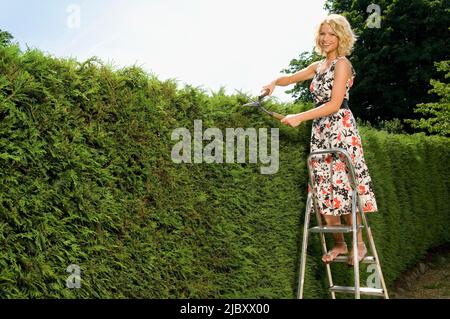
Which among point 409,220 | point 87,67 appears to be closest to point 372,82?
point 409,220

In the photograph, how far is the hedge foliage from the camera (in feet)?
10.7

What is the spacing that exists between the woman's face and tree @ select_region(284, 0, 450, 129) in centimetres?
2204

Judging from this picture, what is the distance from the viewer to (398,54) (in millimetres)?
26422

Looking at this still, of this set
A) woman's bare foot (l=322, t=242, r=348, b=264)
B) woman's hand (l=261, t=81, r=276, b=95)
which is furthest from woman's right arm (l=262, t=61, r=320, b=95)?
woman's bare foot (l=322, t=242, r=348, b=264)

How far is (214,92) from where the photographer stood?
507cm

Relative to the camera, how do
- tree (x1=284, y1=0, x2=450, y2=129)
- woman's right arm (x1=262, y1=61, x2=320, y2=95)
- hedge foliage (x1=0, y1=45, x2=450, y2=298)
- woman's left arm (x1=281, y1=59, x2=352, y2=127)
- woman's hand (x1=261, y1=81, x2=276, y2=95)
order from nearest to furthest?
hedge foliage (x1=0, y1=45, x2=450, y2=298) < woman's left arm (x1=281, y1=59, x2=352, y2=127) < woman's hand (x1=261, y1=81, x2=276, y2=95) < woman's right arm (x1=262, y1=61, x2=320, y2=95) < tree (x1=284, y1=0, x2=450, y2=129)

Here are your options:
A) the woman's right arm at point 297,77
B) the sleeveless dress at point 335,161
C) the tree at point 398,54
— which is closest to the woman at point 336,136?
the sleeveless dress at point 335,161

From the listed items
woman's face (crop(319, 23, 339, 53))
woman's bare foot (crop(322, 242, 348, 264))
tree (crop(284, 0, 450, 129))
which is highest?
tree (crop(284, 0, 450, 129))

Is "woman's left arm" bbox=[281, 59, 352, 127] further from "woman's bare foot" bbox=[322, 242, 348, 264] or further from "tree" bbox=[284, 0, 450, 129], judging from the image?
"tree" bbox=[284, 0, 450, 129]

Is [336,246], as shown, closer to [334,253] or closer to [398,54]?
[334,253]

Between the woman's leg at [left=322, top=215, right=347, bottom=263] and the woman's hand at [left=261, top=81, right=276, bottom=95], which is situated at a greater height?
the woman's hand at [left=261, top=81, right=276, bottom=95]

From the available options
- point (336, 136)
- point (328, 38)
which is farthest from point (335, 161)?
point (328, 38)

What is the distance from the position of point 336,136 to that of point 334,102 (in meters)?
0.42
